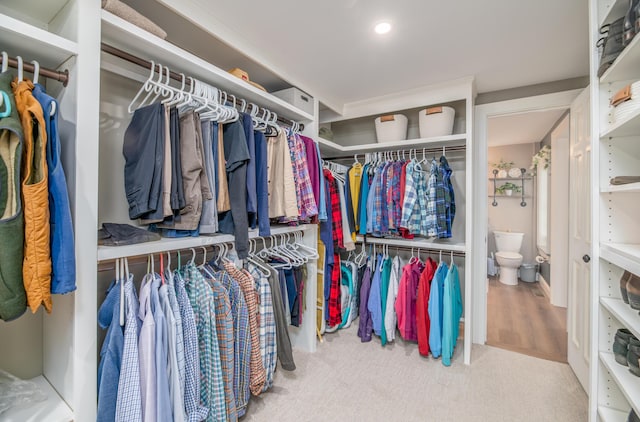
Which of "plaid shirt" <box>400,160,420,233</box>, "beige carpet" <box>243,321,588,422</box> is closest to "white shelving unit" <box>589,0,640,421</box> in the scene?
"beige carpet" <box>243,321,588,422</box>

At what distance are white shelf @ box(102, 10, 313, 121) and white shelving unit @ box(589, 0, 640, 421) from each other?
67.2 inches

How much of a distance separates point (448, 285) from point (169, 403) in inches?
78.4

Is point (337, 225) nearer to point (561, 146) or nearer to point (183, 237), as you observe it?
point (183, 237)

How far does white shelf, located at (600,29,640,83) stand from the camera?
42.7 inches

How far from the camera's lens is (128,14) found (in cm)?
124

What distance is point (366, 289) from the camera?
281 centimetres

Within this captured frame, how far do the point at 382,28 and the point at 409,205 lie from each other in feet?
4.24

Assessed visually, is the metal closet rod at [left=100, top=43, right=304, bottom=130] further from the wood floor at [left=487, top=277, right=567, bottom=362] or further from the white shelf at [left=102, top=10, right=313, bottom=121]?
the wood floor at [left=487, top=277, right=567, bottom=362]

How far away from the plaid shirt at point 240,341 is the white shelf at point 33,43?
1154 millimetres

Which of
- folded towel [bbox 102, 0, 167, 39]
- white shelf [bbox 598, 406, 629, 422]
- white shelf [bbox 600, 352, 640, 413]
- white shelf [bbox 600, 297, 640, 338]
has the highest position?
folded towel [bbox 102, 0, 167, 39]

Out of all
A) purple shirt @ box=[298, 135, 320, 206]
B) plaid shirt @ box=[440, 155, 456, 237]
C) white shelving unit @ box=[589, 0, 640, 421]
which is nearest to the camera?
white shelving unit @ box=[589, 0, 640, 421]

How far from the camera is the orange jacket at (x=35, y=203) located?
2.84 ft

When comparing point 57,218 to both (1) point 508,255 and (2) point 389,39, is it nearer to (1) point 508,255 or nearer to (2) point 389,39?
(2) point 389,39

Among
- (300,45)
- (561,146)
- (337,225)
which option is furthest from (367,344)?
(561,146)
